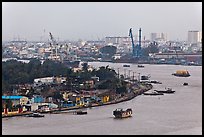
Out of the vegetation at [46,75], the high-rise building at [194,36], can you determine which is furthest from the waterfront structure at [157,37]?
the vegetation at [46,75]

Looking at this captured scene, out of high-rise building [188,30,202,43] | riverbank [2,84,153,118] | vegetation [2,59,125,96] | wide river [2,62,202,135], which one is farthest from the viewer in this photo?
high-rise building [188,30,202,43]

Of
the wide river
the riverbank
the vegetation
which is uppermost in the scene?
the vegetation

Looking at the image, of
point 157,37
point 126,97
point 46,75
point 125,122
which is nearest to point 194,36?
point 157,37

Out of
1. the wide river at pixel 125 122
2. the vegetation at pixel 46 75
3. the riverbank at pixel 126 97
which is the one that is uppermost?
the vegetation at pixel 46 75

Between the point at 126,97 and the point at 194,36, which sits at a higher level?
the point at 194,36

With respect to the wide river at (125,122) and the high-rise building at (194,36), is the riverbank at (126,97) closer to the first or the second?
the wide river at (125,122)

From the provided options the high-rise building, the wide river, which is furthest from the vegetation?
the high-rise building

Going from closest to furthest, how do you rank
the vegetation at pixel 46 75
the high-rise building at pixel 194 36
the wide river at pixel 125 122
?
the wide river at pixel 125 122, the vegetation at pixel 46 75, the high-rise building at pixel 194 36

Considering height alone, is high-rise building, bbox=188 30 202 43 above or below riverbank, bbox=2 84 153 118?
above

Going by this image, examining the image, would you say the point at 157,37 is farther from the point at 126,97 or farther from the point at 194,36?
the point at 126,97

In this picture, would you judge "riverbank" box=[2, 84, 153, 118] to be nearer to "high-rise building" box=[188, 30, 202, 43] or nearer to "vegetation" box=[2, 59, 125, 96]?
"vegetation" box=[2, 59, 125, 96]

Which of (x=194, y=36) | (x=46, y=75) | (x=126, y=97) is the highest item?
(x=194, y=36)

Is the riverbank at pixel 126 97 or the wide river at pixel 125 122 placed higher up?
the wide river at pixel 125 122
